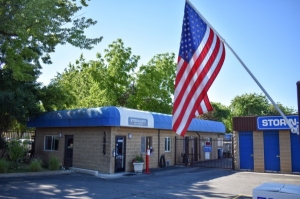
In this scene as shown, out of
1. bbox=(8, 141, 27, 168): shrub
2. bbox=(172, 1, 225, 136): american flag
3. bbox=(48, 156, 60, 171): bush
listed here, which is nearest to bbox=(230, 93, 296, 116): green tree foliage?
bbox=(48, 156, 60, 171): bush

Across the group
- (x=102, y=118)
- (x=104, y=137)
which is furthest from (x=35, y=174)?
(x=102, y=118)

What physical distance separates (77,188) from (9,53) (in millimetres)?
7445

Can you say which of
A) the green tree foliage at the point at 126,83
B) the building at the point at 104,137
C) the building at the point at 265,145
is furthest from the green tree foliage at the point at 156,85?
the building at the point at 265,145

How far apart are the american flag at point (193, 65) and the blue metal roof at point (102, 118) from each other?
1066cm

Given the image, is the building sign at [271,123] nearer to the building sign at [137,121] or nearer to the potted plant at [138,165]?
the building sign at [137,121]

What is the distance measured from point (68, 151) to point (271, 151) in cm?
1474

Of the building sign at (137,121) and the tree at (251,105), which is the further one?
the tree at (251,105)

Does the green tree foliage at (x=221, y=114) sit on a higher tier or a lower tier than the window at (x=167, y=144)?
higher

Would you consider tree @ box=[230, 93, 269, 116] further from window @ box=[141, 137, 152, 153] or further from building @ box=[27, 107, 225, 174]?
window @ box=[141, 137, 152, 153]

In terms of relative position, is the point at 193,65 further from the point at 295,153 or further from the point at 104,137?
the point at 295,153

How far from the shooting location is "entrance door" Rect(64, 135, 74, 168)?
68.4 ft

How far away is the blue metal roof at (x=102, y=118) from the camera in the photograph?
59.1 feet

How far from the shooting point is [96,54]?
3412cm

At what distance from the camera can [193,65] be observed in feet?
24.8
